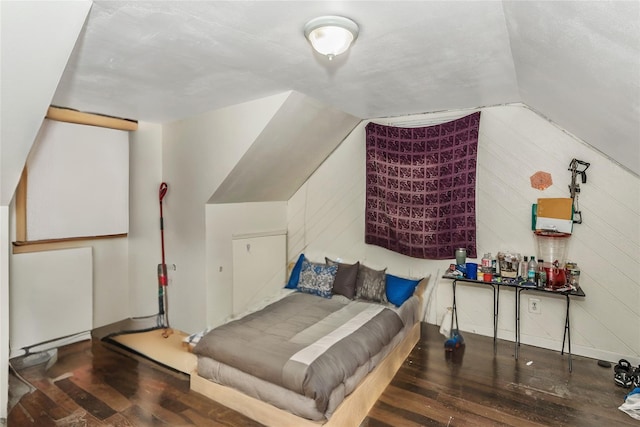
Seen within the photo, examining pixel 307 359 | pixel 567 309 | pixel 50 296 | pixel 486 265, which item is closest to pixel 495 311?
pixel 486 265

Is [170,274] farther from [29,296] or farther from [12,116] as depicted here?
[12,116]

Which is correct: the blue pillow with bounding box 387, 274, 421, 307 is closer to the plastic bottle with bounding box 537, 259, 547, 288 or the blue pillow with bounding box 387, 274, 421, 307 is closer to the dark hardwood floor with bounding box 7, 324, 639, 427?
the dark hardwood floor with bounding box 7, 324, 639, 427

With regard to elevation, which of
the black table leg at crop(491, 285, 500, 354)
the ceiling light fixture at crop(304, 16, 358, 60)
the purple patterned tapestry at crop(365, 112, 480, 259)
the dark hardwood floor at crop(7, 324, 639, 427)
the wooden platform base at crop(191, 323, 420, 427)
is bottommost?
the dark hardwood floor at crop(7, 324, 639, 427)

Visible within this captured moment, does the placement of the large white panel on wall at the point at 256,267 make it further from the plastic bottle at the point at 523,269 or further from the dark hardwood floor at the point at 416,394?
the plastic bottle at the point at 523,269

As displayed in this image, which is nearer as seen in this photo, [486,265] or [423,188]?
[486,265]

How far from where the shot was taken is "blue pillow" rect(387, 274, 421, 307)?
11.0ft

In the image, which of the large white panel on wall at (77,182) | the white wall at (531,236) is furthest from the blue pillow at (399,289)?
the large white panel on wall at (77,182)

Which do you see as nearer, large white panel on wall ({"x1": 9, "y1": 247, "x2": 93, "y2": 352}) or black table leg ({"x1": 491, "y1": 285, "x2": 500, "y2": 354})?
large white panel on wall ({"x1": 9, "y1": 247, "x2": 93, "y2": 352})

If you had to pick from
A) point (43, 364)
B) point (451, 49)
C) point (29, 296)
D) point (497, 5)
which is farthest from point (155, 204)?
point (497, 5)

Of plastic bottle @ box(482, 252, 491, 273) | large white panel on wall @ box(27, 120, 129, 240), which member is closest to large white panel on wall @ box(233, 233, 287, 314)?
large white panel on wall @ box(27, 120, 129, 240)

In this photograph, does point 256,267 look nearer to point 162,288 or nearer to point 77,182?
point 162,288

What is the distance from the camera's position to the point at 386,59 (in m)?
2.33

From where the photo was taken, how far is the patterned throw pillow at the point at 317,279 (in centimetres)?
364

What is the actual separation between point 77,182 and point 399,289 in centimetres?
339
